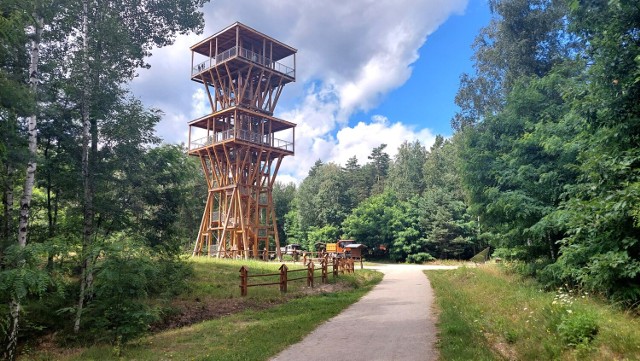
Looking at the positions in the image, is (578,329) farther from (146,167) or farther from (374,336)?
(146,167)

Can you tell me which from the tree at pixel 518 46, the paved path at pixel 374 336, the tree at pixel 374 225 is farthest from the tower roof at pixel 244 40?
the paved path at pixel 374 336

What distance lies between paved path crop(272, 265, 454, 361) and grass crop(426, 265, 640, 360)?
16.0 inches

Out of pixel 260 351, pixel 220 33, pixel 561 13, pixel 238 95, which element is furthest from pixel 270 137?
pixel 260 351

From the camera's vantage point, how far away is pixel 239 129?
34.8 m

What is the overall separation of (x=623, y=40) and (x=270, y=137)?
105ft

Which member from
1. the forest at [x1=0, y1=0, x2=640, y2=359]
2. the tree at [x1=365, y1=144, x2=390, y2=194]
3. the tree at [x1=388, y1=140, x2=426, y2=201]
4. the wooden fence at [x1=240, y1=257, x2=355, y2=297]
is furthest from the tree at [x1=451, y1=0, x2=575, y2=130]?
the tree at [x1=365, y1=144, x2=390, y2=194]

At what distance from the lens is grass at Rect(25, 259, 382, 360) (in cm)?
750

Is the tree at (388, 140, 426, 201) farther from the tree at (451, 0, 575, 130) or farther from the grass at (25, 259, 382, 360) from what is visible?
the grass at (25, 259, 382, 360)

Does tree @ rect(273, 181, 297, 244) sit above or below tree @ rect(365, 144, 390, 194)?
below

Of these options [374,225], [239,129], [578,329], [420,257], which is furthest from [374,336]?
[374,225]

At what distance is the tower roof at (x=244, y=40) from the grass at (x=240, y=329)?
2587 centimetres

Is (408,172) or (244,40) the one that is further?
(408,172)

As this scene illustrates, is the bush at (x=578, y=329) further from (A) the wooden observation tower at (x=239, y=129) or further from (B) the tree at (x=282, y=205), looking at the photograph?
(B) the tree at (x=282, y=205)

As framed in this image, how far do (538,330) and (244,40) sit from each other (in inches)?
1412
